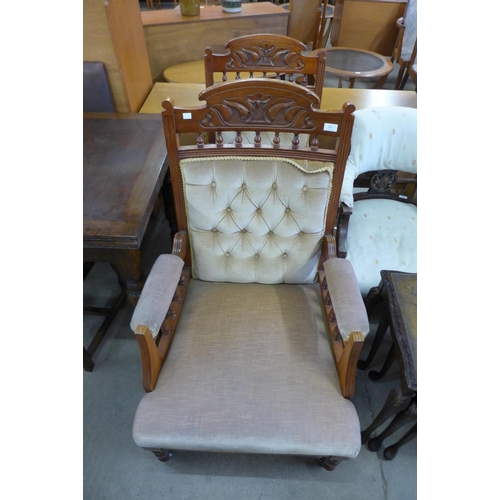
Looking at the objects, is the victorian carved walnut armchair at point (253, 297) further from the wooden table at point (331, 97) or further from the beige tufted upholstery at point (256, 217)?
the wooden table at point (331, 97)

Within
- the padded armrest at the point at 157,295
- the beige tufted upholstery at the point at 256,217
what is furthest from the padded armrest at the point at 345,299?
the padded armrest at the point at 157,295

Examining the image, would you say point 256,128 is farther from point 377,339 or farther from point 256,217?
point 377,339

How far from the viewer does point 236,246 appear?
1.20 m

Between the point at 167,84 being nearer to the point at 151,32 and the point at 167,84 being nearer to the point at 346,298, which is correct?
the point at 151,32

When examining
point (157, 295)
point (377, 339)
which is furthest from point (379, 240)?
point (157, 295)

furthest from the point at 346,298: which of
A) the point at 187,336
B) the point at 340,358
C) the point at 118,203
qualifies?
the point at 118,203

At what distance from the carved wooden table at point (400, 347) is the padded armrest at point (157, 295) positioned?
0.69 metres

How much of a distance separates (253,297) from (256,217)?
0.27 metres

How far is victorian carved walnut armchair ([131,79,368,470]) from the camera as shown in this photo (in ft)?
2.95

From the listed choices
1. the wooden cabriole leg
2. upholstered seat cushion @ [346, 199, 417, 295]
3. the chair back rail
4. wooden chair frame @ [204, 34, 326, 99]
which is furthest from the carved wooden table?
wooden chair frame @ [204, 34, 326, 99]

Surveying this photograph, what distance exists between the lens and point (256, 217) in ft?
3.78

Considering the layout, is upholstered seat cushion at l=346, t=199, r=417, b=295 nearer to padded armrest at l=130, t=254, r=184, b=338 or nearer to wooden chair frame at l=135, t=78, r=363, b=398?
wooden chair frame at l=135, t=78, r=363, b=398
